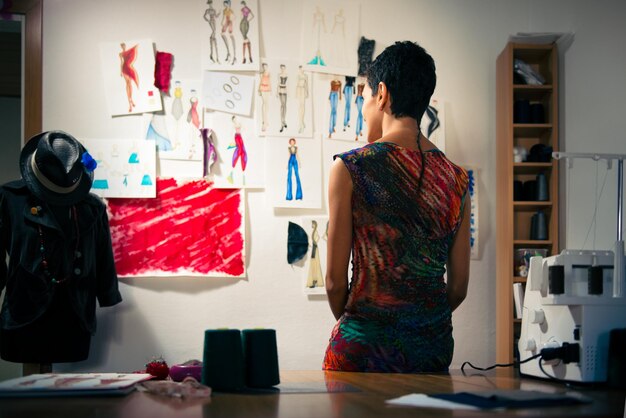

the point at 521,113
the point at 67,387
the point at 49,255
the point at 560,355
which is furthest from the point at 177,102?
the point at 67,387

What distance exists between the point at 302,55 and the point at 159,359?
1791 millimetres

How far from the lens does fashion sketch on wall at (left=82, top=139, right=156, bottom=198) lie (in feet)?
13.5

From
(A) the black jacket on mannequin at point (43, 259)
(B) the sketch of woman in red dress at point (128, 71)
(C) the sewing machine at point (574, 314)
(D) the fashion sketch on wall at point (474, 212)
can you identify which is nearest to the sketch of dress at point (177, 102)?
(B) the sketch of woman in red dress at point (128, 71)

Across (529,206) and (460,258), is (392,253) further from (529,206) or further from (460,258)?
(529,206)

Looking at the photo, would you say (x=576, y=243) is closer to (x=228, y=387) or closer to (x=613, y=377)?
(x=613, y=377)

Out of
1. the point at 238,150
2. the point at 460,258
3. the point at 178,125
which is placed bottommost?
the point at 460,258

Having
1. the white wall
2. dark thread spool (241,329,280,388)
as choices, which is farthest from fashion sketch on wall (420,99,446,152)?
dark thread spool (241,329,280,388)

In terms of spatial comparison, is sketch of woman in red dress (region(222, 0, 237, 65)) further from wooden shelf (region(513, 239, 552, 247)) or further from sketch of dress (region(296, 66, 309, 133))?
wooden shelf (region(513, 239, 552, 247))

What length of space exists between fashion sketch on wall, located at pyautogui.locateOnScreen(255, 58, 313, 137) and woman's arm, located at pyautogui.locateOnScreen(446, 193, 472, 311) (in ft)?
7.33

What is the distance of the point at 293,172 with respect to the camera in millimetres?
4250

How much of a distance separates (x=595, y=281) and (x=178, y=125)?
2729 millimetres

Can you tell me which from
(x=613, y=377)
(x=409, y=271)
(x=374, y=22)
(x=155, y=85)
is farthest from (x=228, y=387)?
(x=374, y=22)

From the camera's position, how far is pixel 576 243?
14.0ft

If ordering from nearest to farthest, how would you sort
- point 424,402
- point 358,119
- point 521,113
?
point 424,402, point 521,113, point 358,119
